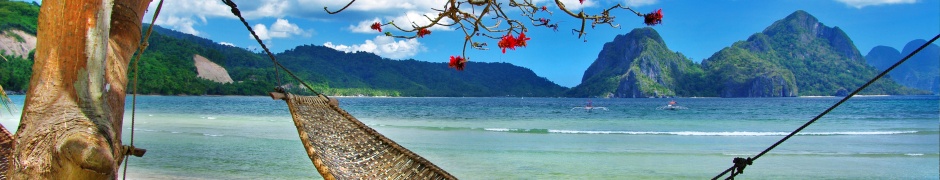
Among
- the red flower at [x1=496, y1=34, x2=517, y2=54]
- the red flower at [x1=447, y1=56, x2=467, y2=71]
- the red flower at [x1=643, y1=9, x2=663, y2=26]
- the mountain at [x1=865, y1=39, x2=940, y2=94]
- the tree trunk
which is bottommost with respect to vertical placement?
the tree trunk

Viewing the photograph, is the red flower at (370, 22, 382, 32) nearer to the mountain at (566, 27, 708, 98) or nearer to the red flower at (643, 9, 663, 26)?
the red flower at (643, 9, 663, 26)

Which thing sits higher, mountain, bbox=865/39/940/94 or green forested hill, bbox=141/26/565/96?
mountain, bbox=865/39/940/94

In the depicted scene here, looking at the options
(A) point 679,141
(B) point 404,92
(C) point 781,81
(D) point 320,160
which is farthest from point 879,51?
(D) point 320,160

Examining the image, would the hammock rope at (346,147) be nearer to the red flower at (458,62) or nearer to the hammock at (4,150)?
the red flower at (458,62)

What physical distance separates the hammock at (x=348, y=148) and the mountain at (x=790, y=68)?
196 ft

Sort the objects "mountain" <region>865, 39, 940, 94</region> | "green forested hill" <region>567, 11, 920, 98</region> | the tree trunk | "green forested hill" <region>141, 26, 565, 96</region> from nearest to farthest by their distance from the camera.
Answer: the tree trunk, "green forested hill" <region>141, 26, 565, 96</region>, "green forested hill" <region>567, 11, 920, 98</region>, "mountain" <region>865, 39, 940, 94</region>

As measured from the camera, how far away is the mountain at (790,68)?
5856cm

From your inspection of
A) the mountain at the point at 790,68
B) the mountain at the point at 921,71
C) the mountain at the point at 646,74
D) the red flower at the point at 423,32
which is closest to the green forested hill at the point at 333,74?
the mountain at the point at 646,74

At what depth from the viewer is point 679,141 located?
415 inches

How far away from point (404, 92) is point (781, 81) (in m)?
33.1

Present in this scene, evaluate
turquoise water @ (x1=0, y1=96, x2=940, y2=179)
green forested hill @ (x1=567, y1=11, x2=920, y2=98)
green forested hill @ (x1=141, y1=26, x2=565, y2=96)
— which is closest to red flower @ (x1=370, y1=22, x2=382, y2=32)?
turquoise water @ (x1=0, y1=96, x2=940, y2=179)

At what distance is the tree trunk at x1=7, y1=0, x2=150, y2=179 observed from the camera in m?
Answer: 1.38

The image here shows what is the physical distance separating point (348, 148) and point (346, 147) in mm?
10

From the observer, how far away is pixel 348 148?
3039 mm
